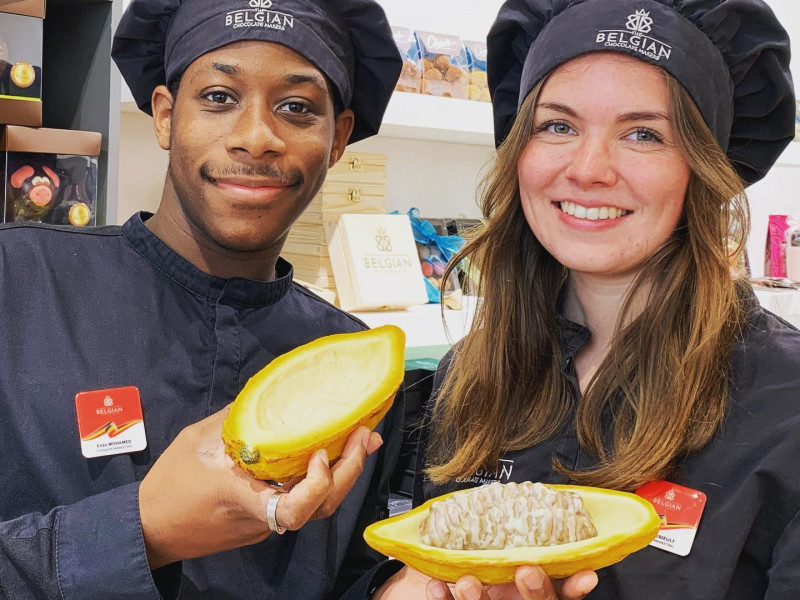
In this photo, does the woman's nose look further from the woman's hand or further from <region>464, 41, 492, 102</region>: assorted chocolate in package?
<region>464, 41, 492, 102</region>: assorted chocolate in package

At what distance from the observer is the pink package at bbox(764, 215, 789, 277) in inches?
156

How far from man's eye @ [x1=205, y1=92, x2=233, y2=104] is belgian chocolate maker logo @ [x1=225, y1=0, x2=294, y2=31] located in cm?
10

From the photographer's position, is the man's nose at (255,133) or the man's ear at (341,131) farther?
the man's ear at (341,131)

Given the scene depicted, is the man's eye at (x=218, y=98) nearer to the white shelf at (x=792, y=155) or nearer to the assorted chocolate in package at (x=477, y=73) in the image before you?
the assorted chocolate in package at (x=477, y=73)

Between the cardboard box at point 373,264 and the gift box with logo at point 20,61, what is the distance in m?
0.89

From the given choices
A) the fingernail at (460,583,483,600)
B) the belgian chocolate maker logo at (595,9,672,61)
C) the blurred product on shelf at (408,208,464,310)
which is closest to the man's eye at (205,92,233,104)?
the belgian chocolate maker logo at (595,9,672,61)

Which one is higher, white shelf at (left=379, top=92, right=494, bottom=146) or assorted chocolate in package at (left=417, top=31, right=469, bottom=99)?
assorted chocolate in package at (left=417, top=31, right=469, bottom=99)

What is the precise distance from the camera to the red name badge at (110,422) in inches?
48.1

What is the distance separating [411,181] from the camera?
311cm

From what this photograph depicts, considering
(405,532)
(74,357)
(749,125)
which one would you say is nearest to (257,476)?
(405,532)

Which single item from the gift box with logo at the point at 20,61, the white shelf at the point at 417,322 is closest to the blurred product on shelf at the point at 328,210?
the white shelf at the point at 417,322

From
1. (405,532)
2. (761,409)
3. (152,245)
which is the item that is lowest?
(405,532)

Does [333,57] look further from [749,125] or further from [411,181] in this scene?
[411,181]

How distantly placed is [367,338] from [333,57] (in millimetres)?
496
